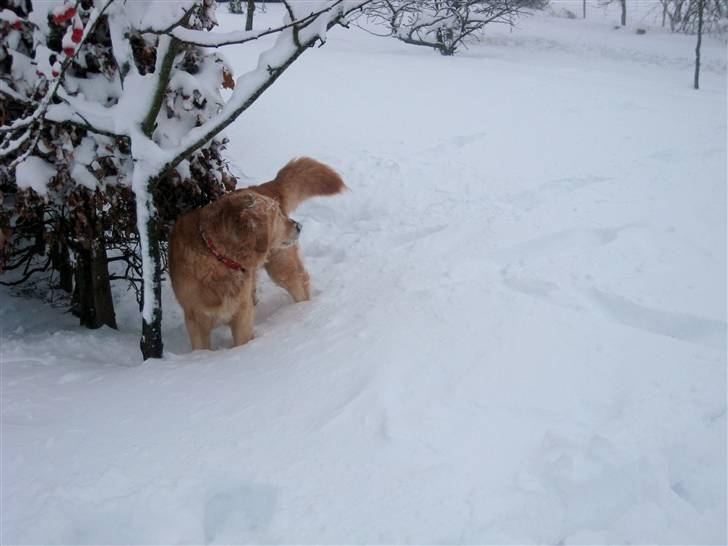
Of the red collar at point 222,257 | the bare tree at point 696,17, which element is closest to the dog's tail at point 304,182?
the red collar at point 222,257

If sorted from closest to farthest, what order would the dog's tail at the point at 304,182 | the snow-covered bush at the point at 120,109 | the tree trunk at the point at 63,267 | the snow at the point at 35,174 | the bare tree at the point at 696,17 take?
the snow-covered bush at the point at 120,109 → the snow at the point at 35,174 → the dog's tail at the point at 304,182 → the tree trunk at the point at 63,267 → the bare tree at the point at 696,17

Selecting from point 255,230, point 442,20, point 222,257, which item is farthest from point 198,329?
point 442,20

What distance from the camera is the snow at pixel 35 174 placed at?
359 centimetres

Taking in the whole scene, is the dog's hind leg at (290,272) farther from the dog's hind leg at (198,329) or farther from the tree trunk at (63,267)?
the tree trunk at (63,267)

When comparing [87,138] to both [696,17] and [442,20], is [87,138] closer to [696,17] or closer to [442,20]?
[442,20]

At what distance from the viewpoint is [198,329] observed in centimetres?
430

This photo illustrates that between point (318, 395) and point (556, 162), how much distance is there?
429 centimetres

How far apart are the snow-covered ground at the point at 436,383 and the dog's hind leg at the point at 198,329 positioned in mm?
247

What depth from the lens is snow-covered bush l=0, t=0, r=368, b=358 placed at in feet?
10.2

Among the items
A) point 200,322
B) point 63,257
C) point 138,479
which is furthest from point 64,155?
point 138,479

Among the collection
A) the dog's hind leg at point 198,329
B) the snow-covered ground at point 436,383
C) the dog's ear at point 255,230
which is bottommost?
the dog's hind leg at point 198,329

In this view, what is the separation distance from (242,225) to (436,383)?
174 centimetres

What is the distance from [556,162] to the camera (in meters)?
6.13

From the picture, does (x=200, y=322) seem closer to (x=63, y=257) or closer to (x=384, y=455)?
(x=63, y=257)
